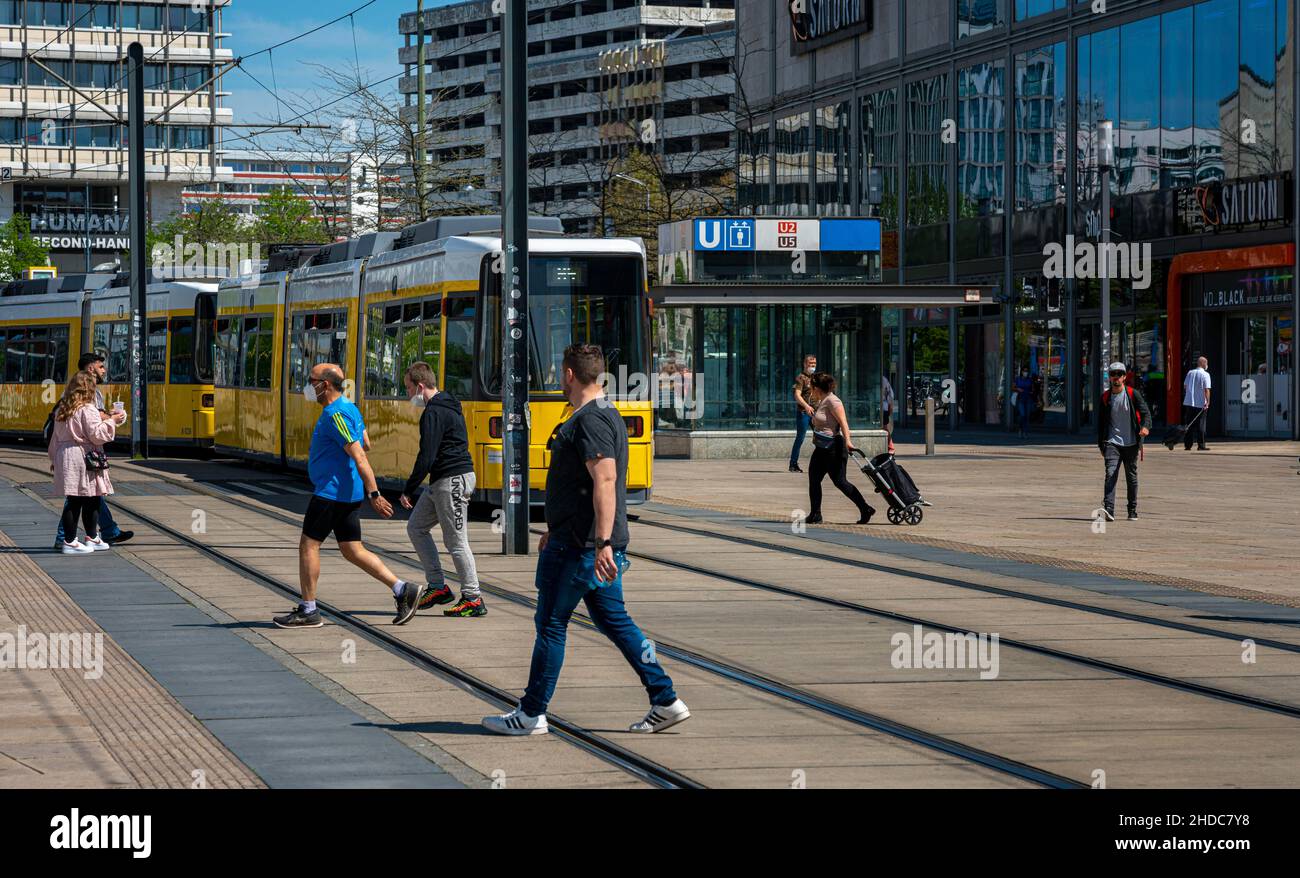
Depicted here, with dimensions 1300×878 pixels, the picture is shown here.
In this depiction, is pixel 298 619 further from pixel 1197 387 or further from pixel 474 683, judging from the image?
pixel 1197 387

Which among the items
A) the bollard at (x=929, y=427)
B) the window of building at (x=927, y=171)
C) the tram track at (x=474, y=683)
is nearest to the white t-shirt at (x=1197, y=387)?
the bollard at (x=929, y=427)

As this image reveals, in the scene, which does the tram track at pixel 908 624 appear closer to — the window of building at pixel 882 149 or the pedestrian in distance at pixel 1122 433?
the pedestrian in distance at pixel 1122 433

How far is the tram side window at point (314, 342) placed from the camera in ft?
82.9

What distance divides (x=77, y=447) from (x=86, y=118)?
88754 millimetres

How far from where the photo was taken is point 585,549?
8492 millimetres

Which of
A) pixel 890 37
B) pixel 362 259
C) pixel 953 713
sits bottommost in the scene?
pixel 953 713

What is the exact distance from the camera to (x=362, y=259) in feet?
81.4

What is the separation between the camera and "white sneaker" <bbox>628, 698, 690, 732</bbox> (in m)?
8.62

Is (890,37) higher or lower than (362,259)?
higher

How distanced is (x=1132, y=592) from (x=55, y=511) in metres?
12.6

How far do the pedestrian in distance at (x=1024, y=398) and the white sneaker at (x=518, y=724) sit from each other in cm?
3846

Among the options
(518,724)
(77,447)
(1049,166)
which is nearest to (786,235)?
(1049,166)
